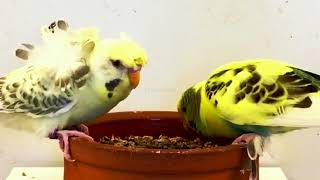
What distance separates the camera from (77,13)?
0.71 m

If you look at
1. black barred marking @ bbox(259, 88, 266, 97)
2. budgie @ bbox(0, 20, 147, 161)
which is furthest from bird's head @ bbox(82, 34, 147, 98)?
black barred marking @ bbox(259, 88, 266, 97)

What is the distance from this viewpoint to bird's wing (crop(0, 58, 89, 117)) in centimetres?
54

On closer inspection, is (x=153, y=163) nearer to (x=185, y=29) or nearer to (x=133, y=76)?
(x=133, y=76)

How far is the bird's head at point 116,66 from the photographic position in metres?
0.54

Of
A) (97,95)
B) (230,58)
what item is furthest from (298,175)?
(97,95)

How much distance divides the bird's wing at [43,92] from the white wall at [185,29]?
163mm

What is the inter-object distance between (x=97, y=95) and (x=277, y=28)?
267 millimetres

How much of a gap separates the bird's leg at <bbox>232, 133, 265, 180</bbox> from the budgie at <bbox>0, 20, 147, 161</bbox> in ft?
0.34

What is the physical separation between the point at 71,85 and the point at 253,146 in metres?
0.16

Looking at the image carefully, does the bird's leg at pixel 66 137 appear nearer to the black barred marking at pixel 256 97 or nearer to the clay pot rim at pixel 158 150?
the clay pot rim at pixel 158 150

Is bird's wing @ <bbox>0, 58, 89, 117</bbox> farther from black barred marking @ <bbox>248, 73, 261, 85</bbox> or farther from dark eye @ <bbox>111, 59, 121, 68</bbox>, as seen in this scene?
black barred marking @ <bbox>248, 73, 261, 85</bbox>

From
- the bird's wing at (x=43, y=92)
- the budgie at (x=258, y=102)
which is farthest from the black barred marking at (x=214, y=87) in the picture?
the bird's wing at (x=43, y=92)

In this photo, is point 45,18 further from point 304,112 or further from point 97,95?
point 304,112

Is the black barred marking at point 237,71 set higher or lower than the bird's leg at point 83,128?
higher
